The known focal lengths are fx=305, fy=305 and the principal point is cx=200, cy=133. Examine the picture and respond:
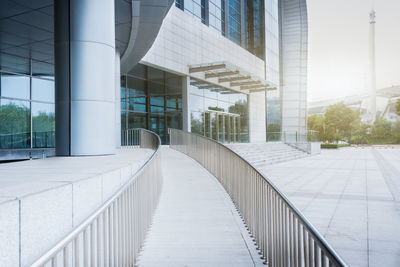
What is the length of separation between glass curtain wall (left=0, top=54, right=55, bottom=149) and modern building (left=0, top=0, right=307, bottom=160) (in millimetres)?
49

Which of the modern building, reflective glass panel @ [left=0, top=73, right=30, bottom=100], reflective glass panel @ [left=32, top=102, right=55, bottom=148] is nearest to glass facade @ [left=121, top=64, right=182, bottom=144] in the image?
the modern building

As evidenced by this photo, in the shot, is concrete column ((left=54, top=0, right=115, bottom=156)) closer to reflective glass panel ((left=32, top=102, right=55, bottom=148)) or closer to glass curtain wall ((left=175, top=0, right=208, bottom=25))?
reflective glass panel ((left=32, top=102, right=55, bottom=148))

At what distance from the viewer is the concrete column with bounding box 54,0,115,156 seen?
23.8ft

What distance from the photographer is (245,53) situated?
3100cm

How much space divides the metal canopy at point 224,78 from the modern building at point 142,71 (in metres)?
0.10

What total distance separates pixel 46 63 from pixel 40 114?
2.87 meters

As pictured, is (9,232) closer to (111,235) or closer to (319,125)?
(111,235)

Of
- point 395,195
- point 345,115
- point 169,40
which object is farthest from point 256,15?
point 345,115

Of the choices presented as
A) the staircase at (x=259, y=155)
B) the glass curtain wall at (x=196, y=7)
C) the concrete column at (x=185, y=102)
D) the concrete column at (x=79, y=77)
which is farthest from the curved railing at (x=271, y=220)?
the glass curtain wall at (x=196, y=7)

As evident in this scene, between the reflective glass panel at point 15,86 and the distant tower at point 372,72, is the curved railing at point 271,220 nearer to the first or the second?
the reflective glass panel at point 15,86

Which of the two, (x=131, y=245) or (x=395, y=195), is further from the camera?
(x=395, y=195)

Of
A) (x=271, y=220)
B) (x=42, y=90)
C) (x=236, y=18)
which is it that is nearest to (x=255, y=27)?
(x=236, y=18)

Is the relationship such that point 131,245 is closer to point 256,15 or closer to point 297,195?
point 297,195

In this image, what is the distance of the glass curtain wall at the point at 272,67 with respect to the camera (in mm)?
36406
